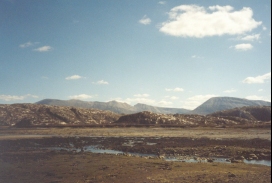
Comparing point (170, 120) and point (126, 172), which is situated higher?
point (126, 172)

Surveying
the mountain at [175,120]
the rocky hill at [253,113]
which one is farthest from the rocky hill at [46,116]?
the rocky hill at [253,113]

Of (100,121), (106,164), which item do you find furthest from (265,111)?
(106,164)

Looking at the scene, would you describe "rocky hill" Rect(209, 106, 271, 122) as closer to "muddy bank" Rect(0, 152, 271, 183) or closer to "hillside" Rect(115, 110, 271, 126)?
"hillside" Rect(115, 110, 271, 126)

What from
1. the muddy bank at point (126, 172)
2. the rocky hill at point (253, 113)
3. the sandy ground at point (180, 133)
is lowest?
the sandy ground at point (180, 133)

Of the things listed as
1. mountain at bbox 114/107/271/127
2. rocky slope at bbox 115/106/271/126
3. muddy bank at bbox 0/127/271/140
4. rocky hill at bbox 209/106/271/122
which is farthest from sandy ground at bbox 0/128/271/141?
rocky hill at bbox 209/106/271/122

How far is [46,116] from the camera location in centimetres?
15775

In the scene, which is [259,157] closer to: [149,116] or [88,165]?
[88,165]

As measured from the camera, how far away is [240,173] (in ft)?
70.5

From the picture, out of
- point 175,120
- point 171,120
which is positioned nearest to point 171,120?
point 171,120

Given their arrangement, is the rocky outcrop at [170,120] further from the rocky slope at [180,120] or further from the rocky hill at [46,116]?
the rocky hill at [46,116]

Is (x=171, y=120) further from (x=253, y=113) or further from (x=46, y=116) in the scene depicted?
(x=253, y=113)

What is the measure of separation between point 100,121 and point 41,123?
1657 inches

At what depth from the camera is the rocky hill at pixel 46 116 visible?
14905 centimetres

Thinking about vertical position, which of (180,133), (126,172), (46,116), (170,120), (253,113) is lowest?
(180,133)
